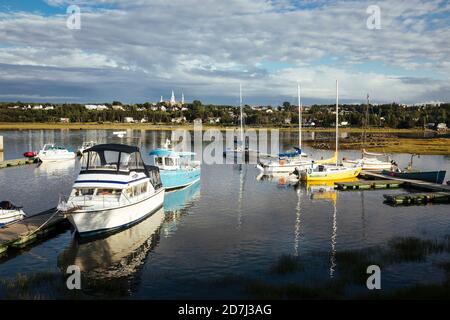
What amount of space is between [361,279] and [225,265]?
737 cm

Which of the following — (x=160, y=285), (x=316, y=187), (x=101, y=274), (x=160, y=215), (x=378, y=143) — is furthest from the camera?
(x=378, y=143)

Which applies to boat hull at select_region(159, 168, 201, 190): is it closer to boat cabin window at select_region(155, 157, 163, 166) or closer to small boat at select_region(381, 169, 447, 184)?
boat cabin window at select_region(155, 157, 163, 166)

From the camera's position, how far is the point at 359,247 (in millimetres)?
30234

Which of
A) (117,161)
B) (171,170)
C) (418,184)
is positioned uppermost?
(117,161)

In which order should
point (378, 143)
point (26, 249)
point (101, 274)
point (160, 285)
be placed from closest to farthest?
point (160, 285), point (101, 274), point (26, 249), point (378, 143)

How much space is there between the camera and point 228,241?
102 feet

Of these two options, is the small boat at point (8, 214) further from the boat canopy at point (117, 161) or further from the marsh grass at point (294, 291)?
the marsh grass at point (294, 291)

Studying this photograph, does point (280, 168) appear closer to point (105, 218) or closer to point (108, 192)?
point (108, 192)

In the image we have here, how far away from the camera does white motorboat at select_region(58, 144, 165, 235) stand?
31.1 meters

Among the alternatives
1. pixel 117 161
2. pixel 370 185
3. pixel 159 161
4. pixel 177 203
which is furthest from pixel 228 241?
pixel 370 185

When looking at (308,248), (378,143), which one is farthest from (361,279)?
(378,143)

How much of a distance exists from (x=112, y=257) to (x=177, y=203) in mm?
17646

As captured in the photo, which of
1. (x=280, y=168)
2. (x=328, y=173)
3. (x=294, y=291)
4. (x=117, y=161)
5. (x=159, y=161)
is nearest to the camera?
(x=294, y=291)
